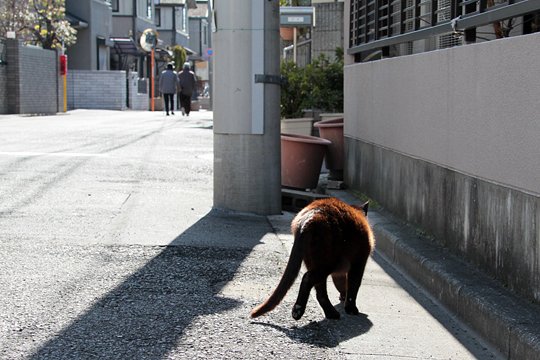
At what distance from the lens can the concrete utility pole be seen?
9500mm

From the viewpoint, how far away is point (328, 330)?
5.23 meters

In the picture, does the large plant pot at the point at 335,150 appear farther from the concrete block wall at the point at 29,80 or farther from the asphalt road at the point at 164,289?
the concrete block wall at the point at 29,80

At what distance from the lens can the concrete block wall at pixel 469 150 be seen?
5.18 metres

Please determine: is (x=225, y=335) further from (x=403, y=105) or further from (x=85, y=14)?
(x=85, y=14)

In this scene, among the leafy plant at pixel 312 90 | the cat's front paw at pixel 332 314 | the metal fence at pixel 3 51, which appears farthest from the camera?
the metal fence at pixel 3 51

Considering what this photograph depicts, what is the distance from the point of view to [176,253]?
281 inches

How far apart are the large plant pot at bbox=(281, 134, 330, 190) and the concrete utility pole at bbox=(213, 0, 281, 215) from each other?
1.23m

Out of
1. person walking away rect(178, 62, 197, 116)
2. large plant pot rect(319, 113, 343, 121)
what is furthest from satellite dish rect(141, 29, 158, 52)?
large plant pot rect(319, 113, 343, 121)

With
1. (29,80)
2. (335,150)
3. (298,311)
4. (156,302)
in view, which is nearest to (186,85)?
(29,80)

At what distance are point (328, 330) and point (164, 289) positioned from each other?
47.9 inches

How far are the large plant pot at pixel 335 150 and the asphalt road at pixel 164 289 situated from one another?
1732 millimetres

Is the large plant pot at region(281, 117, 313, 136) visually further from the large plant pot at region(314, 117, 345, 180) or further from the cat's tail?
the cat's tail

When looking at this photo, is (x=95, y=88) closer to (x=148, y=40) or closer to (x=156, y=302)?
(x=148, y=40)

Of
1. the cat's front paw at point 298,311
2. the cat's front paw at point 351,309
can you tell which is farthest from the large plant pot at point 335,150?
the cat's front paw at point 298,311
